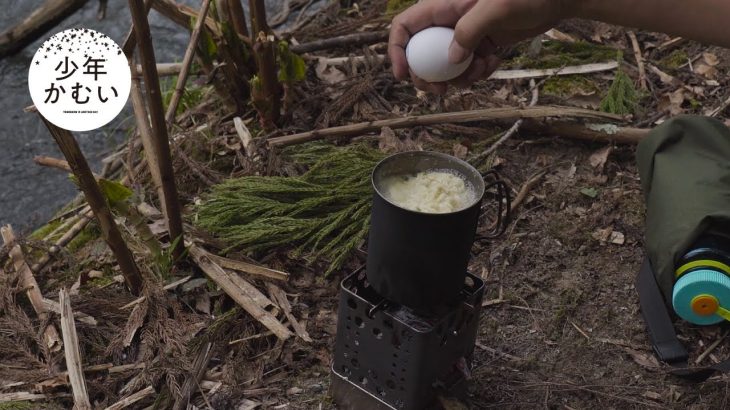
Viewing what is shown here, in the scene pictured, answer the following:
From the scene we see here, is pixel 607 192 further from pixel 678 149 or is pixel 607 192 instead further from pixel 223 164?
pixel 223 164

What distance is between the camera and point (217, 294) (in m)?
3.10

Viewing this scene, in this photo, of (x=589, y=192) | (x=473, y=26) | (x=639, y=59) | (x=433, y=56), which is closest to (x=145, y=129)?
(x=433, y=56)

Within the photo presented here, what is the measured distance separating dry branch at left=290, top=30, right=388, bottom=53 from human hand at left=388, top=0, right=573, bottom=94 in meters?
1.67

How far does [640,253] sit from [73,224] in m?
2.73

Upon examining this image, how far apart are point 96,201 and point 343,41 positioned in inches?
88.4

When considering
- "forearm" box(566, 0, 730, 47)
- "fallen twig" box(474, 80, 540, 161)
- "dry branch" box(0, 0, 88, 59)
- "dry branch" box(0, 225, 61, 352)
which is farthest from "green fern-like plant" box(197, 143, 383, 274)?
"dry branch" box(0, 0, 88, 59)

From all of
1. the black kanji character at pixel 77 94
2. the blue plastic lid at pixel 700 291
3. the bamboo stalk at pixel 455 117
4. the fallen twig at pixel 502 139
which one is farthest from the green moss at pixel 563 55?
the black kanji character at pixel 77 94

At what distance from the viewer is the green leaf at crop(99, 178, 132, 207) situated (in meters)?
2.77

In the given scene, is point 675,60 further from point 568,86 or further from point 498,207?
point 498,207

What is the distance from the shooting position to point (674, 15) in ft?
7.27

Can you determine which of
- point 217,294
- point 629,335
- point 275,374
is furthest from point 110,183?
point 629,335

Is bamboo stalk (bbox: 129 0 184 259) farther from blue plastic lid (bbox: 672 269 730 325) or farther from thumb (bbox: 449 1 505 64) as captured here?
blue plastic lid (bbox: 672 269 730 325)

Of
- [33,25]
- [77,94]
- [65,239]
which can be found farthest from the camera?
[33,25]

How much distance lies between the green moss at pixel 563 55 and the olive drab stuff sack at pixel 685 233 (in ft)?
3.85
